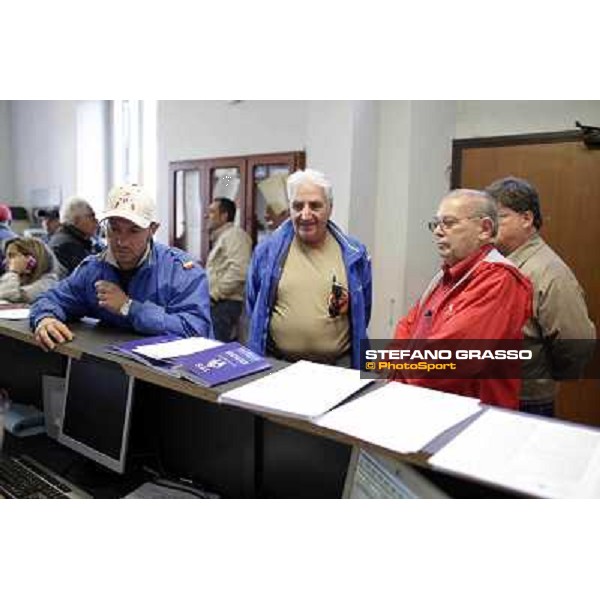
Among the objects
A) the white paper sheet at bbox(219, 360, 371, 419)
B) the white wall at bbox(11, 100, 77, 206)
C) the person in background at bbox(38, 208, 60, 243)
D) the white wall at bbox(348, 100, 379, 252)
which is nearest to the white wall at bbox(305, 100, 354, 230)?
the white wall at bbox(348, 100, 379, 252)

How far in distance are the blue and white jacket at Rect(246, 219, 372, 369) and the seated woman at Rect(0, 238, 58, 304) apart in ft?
1.93

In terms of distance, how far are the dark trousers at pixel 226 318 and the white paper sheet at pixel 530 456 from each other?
1487mm

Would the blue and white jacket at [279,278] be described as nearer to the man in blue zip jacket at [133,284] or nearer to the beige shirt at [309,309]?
the beige shirt at [309,309]

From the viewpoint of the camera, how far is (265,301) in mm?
1499

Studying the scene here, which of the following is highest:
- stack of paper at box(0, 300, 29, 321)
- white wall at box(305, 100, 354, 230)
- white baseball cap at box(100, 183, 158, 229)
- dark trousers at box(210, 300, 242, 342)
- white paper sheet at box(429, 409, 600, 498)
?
white wall at box(305, 100, 354, 230)

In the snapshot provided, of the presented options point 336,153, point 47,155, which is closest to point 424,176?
point 336,153

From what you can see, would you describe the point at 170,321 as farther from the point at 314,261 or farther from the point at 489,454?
the point at 489,454

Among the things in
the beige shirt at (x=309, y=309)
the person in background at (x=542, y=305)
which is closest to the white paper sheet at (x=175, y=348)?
the beige shirt at (x=309, y=309)

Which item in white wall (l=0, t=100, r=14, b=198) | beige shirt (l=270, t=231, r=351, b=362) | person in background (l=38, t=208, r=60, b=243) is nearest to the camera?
beige shirt (l=270, t=231, r=351, b=362)

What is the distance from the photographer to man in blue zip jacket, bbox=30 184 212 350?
3.81 feet

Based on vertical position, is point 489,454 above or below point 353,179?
below

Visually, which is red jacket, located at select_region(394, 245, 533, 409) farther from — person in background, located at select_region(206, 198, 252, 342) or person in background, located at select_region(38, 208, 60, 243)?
person in background, located at select_region(38, 208, 60, 243)
